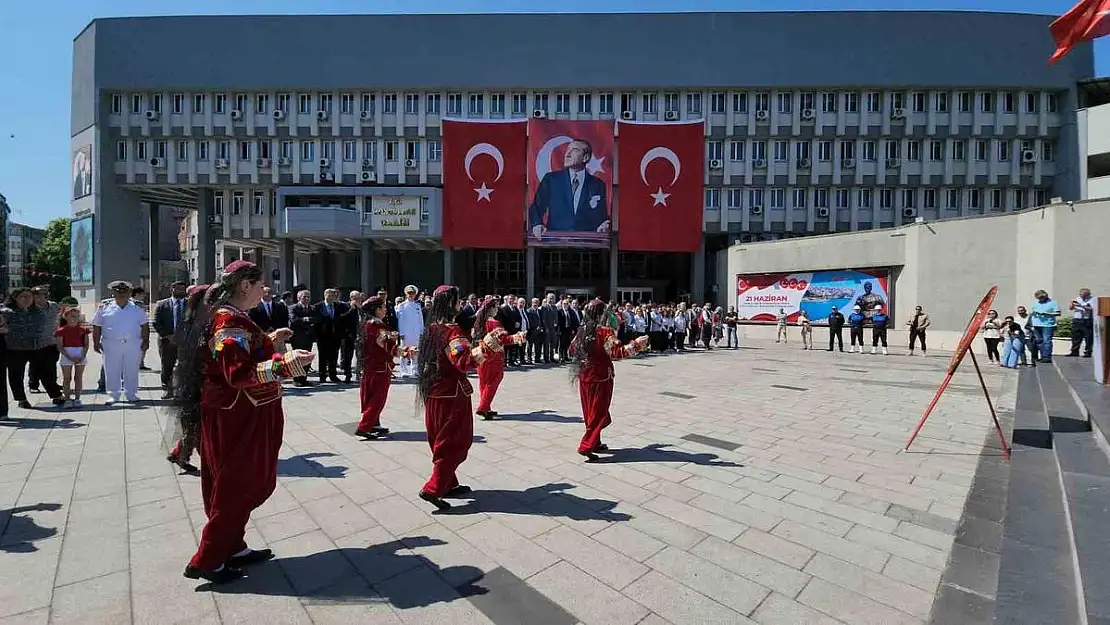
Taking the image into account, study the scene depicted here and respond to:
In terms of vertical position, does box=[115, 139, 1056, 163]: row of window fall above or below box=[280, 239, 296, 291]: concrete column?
above

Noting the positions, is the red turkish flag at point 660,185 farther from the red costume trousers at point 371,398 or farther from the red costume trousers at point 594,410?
the red costume trousers at point 594,410

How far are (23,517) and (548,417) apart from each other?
5338 millimetres

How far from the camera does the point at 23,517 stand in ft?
12.4

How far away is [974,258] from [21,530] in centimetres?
2419

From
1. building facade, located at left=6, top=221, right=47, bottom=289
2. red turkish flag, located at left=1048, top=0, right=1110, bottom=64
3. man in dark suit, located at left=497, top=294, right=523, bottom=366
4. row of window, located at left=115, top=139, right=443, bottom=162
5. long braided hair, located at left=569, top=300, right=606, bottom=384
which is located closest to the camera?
red turkish flag, located at left=1048, top=0, right=1110, bottom=64

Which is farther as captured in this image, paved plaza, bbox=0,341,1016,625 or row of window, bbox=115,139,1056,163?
row of window, bbox=115,139,1056,163

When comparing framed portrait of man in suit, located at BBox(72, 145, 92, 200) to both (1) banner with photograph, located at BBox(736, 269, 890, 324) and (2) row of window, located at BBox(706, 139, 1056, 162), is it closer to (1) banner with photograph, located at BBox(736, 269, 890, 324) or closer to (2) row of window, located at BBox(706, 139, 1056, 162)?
(2) row of window, located at BBox(706, 139, 1056, 162)

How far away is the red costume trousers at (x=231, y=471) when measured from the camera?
288cm

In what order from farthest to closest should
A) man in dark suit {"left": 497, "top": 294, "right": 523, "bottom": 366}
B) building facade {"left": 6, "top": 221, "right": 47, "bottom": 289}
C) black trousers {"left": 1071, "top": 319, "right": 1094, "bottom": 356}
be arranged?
building facade {"left": 6, "top": 221, "right": 47, "bottom": 289} → black trousers {"left": 1071, "top": 319, "right": 1094, "bottom": 356} → man in dark suit {"left": 497, "top": 294, "right": 523, "bottom": 366}

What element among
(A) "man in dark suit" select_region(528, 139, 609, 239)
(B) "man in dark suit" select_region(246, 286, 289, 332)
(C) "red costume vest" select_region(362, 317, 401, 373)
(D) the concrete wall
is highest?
(A) "man in dark suit" select_region(528, 139, 609, 239)

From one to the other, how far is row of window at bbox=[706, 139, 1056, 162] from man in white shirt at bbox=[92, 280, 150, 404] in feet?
110

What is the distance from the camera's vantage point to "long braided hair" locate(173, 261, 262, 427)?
304cm

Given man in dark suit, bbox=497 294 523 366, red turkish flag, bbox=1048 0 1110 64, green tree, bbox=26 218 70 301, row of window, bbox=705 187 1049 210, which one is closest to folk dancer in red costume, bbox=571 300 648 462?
red turkish flag, bbox=1048 0 1110 64

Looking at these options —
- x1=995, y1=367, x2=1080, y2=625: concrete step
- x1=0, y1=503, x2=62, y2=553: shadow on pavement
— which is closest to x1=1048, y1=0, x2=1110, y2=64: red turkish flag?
x1=995, y1=367, x2=1080, y2=625: concrete step
